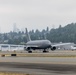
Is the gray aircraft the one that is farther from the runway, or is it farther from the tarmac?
the runway

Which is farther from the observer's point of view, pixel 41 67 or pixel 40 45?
pixel 40 45

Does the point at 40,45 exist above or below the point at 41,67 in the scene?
above

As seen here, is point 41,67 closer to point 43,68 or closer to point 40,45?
point 43,68

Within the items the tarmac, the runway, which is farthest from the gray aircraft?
the runway

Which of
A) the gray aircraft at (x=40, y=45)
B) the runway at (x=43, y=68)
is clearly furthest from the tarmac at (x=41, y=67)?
the gray aircraft at (x=40, y=45)

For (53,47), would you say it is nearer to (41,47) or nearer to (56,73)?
(41,47)

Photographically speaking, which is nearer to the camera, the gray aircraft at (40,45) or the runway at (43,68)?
the runway at (43,68)

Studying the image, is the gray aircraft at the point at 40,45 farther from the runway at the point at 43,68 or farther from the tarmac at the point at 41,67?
the runway at the point at 43,68

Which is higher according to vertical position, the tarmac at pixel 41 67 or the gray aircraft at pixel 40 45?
the gray aircraft at pixel 40 45

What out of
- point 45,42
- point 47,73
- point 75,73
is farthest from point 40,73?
point 45,42

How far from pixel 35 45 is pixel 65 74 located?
87.4m

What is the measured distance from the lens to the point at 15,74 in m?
30.7

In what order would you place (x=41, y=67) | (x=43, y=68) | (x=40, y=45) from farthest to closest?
(x=40, y=45) < (x=41, y=67) < (x=43, y=68)

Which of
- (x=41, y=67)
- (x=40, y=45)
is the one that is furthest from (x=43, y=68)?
(x=40, y=45)
